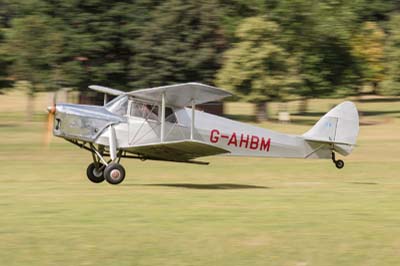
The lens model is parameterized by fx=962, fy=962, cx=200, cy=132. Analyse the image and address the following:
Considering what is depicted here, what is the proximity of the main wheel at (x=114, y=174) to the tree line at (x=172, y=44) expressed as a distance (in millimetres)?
41291

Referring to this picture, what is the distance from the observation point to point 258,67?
64.3m

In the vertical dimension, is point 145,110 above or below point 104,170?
above

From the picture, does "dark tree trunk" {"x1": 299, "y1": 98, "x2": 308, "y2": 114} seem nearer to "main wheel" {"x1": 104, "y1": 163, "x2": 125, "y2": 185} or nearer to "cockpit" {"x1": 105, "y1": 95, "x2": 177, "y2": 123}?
"cockpit" {"x1": 105, "y1": 95, "x2": 177, "y2": 123}

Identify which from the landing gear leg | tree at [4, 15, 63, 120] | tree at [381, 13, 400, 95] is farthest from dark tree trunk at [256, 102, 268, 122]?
the landing gear leg

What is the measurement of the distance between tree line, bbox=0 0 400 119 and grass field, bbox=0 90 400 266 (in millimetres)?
36874

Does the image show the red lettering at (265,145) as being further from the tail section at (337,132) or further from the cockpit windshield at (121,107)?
the cockpit windshield at (121,107)

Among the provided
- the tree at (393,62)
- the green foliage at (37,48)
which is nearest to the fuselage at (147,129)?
the green foliage at (37,48)

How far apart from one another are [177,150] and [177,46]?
1705 inches

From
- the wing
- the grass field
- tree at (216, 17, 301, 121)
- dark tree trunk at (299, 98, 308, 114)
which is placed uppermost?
tree at (216, 17, 301, 121)

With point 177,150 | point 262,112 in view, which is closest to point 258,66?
point 262,112

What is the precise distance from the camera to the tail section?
24.8 metres

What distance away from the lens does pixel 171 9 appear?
66500 millimetres

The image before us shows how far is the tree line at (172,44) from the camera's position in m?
64.8

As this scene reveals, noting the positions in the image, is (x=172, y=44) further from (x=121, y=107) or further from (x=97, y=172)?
(x=121, y=107)
